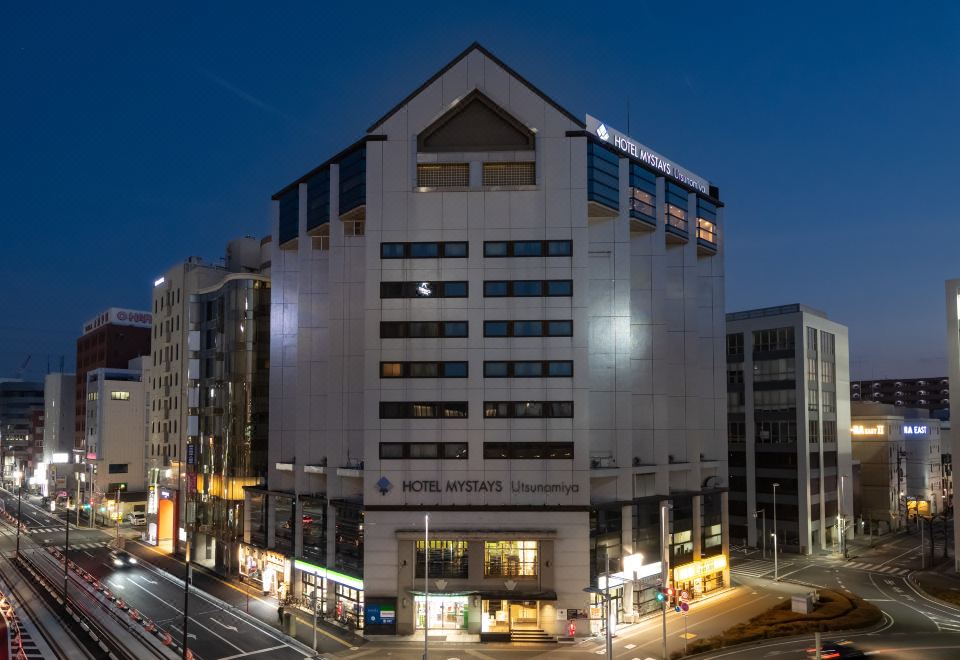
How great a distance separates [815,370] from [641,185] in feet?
157

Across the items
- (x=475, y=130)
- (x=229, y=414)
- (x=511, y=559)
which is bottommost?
(x=511, y=559)

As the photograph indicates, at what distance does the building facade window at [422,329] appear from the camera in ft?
201

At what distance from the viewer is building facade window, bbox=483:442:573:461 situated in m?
59.8

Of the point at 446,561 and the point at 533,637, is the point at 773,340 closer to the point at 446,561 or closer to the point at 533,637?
the point at 533,637

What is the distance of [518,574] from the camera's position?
58344 millimetres

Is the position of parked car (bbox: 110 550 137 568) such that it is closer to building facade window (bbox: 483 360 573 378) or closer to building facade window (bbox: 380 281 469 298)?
building facade window (bbox: 380 281 469 298)

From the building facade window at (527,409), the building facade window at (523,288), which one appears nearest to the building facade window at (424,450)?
the building facade window at (527,409)

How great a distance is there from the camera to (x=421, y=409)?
60.7m

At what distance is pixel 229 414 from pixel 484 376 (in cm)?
3691

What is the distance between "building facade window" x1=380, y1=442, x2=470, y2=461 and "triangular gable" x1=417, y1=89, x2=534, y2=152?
25.3 metres

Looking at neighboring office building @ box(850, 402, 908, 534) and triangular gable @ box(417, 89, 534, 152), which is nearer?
triangular gable @ box(417, 89, 534, 152)

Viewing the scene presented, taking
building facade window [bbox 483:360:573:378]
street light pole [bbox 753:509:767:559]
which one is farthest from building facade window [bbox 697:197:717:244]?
street light pole [bbox 753:509:767:559]

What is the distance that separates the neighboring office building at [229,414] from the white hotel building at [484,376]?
32.5 ft

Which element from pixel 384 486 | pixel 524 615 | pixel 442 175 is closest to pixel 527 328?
pixel 442 175
